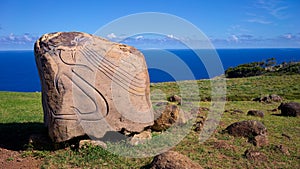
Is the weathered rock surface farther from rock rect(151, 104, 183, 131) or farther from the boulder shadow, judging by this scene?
the boulder shadow

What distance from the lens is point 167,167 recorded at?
7348 millimetres

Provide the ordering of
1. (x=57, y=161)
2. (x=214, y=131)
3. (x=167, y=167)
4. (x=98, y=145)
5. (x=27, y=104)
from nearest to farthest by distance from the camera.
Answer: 1. (x=167, y=167)
2. (x=57, y=161)
3. (x=98, y=145)
4. (x=214, y=131)
5. (x=27, y=104)

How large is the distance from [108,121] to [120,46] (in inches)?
101

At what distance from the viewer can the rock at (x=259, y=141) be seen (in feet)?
34.2

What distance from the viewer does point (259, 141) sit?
34.5 feet

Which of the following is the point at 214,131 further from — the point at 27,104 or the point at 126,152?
the point at 27,104

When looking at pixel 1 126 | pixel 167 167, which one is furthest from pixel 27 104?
pixel 167 167

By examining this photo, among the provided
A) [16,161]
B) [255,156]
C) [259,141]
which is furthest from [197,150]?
[16,161]

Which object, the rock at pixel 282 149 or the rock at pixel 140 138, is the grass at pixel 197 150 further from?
the rock at pixel 140 138

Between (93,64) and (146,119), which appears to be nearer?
(93,64)

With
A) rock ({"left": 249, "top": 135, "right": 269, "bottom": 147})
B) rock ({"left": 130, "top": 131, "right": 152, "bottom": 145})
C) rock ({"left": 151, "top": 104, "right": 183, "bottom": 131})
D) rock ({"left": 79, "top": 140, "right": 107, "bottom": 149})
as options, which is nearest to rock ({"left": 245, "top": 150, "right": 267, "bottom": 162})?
rock ({"left": 249, "top": 135, "right": 269, "bottom": 147})

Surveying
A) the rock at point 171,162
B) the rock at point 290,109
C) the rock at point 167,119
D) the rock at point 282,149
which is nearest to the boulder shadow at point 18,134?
the rock at point 167,119

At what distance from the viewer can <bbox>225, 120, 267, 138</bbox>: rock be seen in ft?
36.3

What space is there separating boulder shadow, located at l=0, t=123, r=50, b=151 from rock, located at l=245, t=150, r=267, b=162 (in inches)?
263
